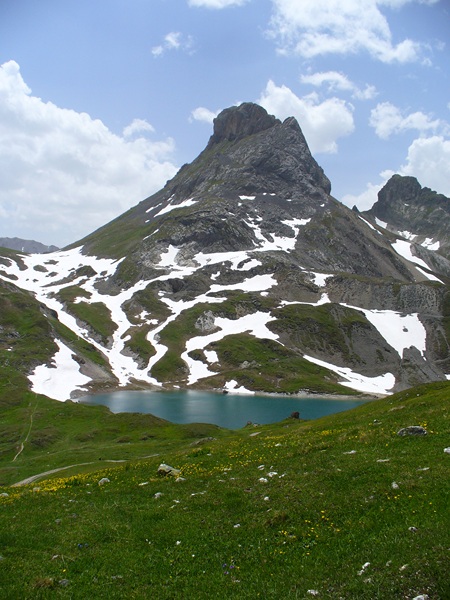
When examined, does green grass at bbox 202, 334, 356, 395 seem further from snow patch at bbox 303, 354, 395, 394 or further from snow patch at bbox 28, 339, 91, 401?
snow patch at bbox 28, 339, 91, 401

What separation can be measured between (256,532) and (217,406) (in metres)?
125

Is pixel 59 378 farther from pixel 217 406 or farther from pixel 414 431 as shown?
pixel 414 431

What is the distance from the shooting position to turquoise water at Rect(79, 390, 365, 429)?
119m

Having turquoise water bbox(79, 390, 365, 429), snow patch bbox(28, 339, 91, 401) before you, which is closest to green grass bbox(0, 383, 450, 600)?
turquoise water bbox(79, 390, 365, 429)

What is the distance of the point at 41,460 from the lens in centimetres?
6147

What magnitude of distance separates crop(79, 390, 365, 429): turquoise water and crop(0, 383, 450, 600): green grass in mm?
94015

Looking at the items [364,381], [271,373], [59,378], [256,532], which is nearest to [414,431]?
[256,532]

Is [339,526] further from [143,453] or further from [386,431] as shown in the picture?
[143,453]

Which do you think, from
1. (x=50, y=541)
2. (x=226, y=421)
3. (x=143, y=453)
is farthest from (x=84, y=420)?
(x=50, y=541)

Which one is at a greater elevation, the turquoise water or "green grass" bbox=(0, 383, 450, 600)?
"green grass" bbox=(0, 383, 450, 600)

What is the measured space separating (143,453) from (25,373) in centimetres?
10795

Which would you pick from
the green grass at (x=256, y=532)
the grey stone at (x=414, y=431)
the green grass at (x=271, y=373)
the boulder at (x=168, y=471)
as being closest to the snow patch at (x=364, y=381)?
the green grass at (x=271, y=373)

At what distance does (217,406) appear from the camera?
13525 centimetres

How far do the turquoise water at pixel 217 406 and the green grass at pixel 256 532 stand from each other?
94.0m
